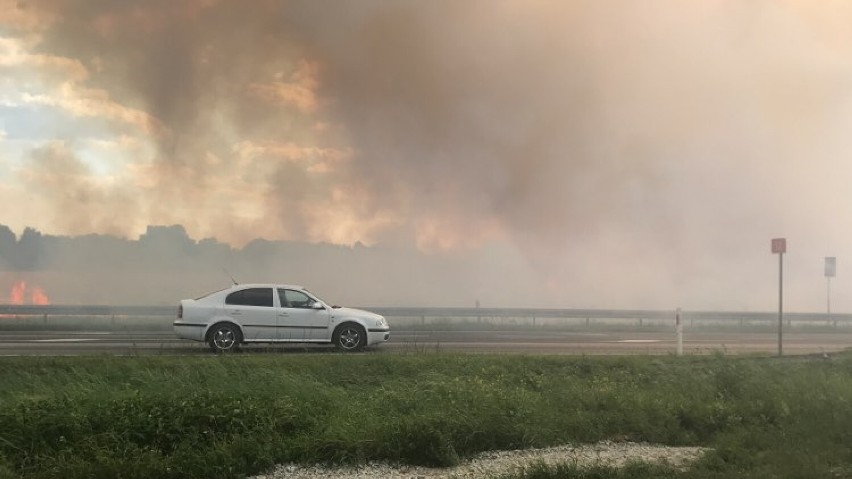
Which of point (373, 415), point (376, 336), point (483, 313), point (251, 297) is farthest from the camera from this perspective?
point (483, 313)

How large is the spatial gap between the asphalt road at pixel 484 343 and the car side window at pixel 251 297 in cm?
99

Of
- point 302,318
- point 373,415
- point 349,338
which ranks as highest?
point 302,318

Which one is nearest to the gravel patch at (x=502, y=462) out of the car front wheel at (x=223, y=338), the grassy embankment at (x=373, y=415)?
the grassy embankment at (x=373, y=415)

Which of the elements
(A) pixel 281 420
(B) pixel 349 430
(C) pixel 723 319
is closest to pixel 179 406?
(A) pixel 281 420

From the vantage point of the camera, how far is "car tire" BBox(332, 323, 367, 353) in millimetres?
14219

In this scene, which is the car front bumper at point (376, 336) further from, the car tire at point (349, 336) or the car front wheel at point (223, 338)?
the car front wheel at point (223, 338)

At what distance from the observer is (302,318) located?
46.4 feet

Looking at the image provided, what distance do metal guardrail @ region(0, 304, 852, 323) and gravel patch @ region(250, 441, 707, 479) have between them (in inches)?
592

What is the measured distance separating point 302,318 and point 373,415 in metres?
6.36

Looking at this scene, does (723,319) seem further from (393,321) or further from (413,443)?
(413,443)

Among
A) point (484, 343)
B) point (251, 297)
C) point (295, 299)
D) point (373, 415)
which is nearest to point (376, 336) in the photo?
point (295, 299)

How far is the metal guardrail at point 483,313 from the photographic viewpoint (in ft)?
72.0

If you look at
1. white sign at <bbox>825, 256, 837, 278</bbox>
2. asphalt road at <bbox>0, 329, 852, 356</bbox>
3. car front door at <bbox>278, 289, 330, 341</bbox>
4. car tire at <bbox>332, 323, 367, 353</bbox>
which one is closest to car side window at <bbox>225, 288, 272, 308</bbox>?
car front door at <bbox>278, 289, 330, 341</bbox>

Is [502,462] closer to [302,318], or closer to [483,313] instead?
[302,318]
